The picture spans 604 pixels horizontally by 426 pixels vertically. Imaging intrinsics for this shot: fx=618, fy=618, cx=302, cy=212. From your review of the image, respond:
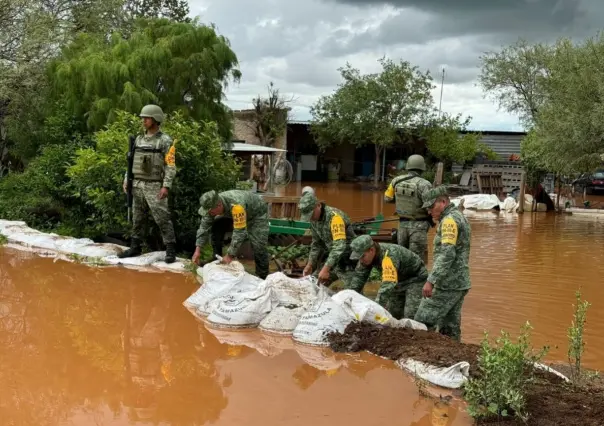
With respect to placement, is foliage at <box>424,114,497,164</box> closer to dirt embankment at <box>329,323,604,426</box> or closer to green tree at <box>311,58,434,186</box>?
green tree at <box>311,58,434,186</box>

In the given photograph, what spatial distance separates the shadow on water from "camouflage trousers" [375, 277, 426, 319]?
38.7 inches

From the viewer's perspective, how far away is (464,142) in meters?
29.9

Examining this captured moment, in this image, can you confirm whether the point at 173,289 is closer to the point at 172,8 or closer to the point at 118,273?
the point at 118,273

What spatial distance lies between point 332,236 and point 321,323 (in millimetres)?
1311

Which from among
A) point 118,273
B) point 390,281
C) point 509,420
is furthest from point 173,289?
point 509,420

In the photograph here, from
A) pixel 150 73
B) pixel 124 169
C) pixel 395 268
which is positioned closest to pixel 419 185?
pixel 395 268

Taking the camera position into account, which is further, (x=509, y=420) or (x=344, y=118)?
(x=344, y=118)

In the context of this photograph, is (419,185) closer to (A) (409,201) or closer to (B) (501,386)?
(A) (409,201)

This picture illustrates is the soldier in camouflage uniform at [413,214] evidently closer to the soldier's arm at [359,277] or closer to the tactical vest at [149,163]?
the soldier's arm at [359,277]

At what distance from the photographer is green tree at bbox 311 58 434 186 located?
28172 millimetres

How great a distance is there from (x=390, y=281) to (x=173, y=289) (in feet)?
9.00

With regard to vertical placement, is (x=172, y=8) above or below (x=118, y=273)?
above

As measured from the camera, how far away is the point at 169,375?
4.60 meters

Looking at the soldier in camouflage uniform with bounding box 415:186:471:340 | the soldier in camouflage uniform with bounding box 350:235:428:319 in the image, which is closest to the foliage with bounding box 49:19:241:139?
the soldier in camouflage uniform with bounding box 350:235:428:319
